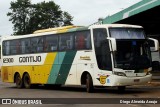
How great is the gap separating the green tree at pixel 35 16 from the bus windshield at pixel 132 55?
79.4 meters

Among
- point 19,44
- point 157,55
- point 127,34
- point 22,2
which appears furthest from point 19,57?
point 22,2

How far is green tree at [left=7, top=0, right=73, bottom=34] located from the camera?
10044cm

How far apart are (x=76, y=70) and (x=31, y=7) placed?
82.3 m

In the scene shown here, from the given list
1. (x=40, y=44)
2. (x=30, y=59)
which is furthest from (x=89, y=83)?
(x=30, y=59)

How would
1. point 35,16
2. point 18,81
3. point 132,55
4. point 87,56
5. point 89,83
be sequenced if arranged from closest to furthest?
point 132,55, point 89,83, point 87,56, point 18,81, point 35,16

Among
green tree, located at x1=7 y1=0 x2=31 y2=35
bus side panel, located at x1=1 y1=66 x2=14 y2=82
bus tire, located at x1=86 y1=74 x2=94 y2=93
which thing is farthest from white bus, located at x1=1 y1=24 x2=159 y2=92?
green tree, located at x1=7 y1=0 x2=31 y2=35

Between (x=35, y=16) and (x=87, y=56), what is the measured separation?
267 ft

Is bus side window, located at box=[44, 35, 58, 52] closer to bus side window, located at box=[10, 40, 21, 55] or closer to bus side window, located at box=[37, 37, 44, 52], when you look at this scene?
bus side window, located at box=[37, 37, 44, 52]

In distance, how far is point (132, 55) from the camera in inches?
808

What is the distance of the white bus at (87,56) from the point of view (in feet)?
66.7

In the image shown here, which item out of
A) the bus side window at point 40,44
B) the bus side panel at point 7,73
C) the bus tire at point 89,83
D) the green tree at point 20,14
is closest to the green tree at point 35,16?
the green tree at point 20,14

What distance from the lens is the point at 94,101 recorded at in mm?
17016

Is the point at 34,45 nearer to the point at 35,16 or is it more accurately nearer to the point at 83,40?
the point at 83,40

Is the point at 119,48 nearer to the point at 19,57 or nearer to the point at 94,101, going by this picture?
the point at 94,101
